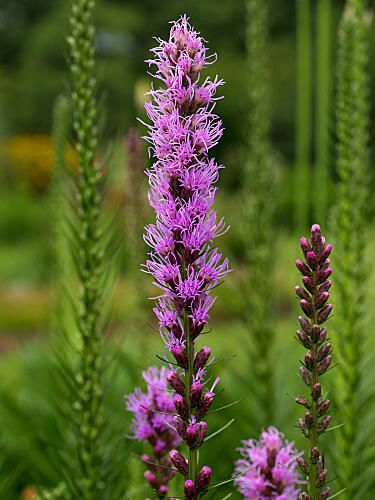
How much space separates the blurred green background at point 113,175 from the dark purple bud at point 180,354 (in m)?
0.67

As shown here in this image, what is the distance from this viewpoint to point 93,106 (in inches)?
60.7

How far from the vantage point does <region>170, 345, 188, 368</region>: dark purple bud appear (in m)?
1.03

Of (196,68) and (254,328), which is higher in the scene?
(196,68)

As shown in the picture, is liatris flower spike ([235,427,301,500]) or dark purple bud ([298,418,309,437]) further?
liatris flower spike ([235,427,301,500])

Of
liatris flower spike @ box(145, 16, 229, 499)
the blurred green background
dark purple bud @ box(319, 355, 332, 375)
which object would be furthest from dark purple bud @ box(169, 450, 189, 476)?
the blurred green background

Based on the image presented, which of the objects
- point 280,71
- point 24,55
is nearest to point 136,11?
point 24,55

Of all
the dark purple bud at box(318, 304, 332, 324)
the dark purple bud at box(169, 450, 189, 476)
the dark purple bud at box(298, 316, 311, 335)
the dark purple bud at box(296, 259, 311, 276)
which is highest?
the dark purple bud at box(296, 259, 311, 276)

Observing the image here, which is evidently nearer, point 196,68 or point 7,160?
point 196,68

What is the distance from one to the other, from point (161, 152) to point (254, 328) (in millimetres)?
1833

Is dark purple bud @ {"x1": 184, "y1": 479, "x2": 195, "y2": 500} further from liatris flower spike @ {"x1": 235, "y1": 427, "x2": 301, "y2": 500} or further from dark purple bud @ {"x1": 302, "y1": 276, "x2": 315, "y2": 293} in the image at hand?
dark purple bud @ {"x1": 302, "y1": 276, "x2": 315, "y2": 293}

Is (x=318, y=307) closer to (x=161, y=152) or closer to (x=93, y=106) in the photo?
(x=161, y=152)

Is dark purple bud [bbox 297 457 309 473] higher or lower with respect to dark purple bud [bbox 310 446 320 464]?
lower

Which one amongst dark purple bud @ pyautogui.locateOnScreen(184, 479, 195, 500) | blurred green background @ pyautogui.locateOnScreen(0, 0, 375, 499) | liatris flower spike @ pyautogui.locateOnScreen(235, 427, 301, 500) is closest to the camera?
dark purple bud @ pyautogui.locateOnScreen(184, 479, 195, 500)

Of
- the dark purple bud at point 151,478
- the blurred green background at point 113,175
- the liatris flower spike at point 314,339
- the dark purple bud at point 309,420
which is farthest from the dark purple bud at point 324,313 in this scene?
the blurred green background at point 113,175
